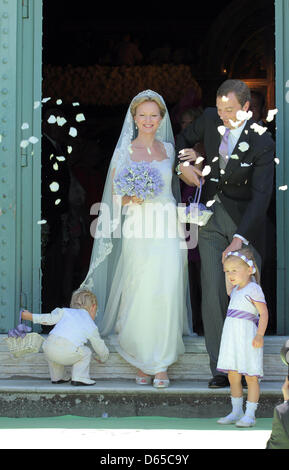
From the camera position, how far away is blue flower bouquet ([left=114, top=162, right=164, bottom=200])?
641 cm

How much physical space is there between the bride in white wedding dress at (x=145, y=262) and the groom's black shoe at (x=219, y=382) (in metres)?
0.30

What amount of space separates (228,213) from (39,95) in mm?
1638

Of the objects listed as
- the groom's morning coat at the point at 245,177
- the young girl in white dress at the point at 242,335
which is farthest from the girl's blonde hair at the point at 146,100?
the young girl in white dress at the point at 242,335

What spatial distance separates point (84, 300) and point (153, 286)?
1.55ft

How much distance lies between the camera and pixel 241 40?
36.9ft

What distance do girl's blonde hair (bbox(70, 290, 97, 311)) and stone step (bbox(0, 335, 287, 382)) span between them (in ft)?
1.16

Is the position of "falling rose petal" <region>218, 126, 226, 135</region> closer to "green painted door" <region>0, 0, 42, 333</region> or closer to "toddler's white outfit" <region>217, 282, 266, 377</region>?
"toddler's white outfit" <region>217, 282, 266, 377</region>

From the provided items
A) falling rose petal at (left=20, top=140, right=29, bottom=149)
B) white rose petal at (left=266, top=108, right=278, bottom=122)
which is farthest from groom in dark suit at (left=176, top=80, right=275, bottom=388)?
falling rose petal at (left=20, top=140, right=29, bottom=149)

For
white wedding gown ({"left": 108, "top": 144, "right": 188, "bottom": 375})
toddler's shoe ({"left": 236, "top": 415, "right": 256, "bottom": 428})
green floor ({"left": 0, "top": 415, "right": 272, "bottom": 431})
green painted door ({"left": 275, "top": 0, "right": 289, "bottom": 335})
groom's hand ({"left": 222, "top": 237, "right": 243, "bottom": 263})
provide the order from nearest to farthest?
toddler's shoe ({"left": 236, "top": 415, "right": 256, "bottom": 428})
green floor ({"left": 0, "top": 415, "right": 272, "bottom": 431})
groom's hand ({"left": 222, "top": 237, "right": 243, "bottom": 263})
white wedding gown ({"left": 108, "top": 144, "right": 188, "bottom": 375})
green painted door ({"left": 275, "top": 0, "right": 289, "bottom": 335})

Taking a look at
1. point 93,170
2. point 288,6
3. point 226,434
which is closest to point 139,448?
point 226,434

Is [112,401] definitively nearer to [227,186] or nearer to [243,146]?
[227,186]

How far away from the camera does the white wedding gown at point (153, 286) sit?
6.52 meters

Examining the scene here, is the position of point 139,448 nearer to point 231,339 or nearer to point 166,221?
point 231,339

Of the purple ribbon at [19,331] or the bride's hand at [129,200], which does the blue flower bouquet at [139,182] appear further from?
the purple ribbon at [19,331]
